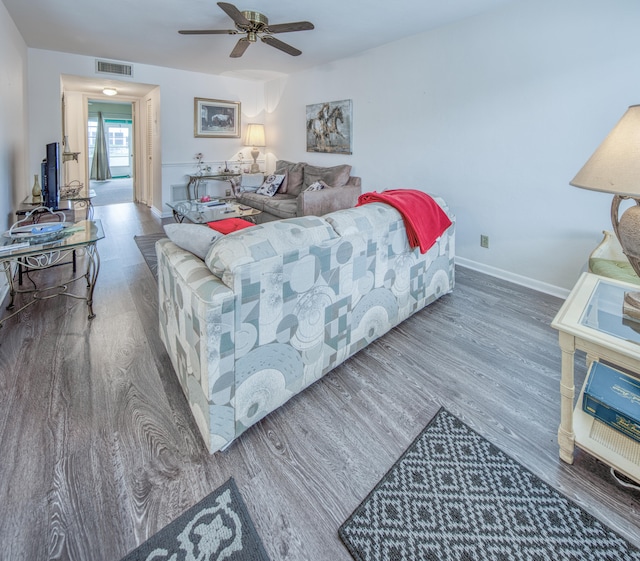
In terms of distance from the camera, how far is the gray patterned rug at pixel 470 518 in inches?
43.3

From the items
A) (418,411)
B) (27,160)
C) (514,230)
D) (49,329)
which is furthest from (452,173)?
(27,160)

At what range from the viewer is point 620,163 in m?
1.26

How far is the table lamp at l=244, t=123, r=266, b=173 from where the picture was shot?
6.26 m

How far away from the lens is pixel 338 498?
4.16 feet

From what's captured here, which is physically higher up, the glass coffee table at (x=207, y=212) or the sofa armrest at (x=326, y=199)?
the sofa armrest at (x=326, y=199)

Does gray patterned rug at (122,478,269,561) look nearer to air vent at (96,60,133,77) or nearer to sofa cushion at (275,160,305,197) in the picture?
sofa cushion at (275,160,305,197)

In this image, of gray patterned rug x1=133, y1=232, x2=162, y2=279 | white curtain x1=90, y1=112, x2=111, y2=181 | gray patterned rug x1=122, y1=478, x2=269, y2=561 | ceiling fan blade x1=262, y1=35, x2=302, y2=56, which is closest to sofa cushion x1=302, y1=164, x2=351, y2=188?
ceiling fan blade x1=262, y1=35, x2=302, y2=56

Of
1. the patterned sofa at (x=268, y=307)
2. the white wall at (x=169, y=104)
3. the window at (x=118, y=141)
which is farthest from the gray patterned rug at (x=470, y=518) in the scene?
the window at (x=118, y=141)

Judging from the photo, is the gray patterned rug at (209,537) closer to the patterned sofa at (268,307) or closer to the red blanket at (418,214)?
the patterned sofa at (268,307)

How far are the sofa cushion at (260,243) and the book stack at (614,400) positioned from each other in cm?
126

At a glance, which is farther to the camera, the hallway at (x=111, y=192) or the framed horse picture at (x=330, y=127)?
the hallway at (x=111, y=192)

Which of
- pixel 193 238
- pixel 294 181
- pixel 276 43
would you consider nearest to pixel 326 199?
pixel 294 181

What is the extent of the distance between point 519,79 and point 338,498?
3443 mm

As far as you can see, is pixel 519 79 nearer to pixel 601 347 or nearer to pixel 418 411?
pixel 601 347
